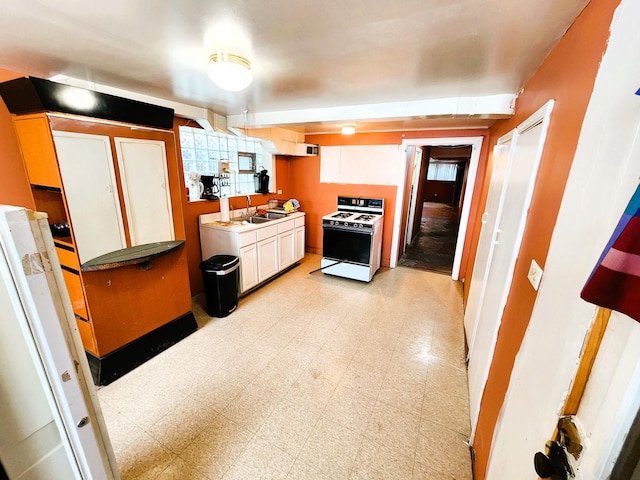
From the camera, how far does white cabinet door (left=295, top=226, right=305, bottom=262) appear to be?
4246mm

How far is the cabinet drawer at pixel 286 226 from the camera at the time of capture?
3777mm

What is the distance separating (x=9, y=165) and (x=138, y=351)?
1.65 metres

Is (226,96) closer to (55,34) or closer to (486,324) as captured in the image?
(55,34)

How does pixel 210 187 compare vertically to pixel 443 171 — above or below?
below

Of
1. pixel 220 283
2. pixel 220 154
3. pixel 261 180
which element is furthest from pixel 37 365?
pixel 261 180

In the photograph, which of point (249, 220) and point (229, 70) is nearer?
point (229, 70)

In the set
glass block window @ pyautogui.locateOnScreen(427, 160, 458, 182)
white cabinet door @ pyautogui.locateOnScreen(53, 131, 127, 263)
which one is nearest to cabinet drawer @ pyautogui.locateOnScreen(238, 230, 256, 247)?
white cabinet door @ pyautogui.locateOnScreen(53, 131, 127, 263)

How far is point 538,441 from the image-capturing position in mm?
739

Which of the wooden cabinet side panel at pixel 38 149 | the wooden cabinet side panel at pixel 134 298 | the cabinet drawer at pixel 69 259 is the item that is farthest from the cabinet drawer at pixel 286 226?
the wooden cabinet side panel at pixel 38 149

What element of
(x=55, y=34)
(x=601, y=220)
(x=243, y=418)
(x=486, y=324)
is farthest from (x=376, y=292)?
(x=55, y=34)

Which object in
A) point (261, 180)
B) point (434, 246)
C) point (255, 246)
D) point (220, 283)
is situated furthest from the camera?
point (434, 246)

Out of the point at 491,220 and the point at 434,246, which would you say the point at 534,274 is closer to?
the point at 491,220

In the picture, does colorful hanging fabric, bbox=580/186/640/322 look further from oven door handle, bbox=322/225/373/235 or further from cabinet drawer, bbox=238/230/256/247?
oven door handle, bbox=322/225/373/235

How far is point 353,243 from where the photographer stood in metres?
3.68
